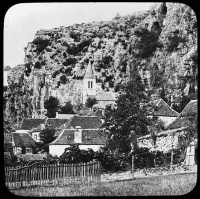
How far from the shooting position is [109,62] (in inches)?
408

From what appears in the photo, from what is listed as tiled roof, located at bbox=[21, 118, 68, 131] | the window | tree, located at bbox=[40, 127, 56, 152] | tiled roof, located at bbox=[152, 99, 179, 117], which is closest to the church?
tiled roof, located at bbox=[21, 118, 68, 131]

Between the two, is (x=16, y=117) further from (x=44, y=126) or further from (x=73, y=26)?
(x=73, y=26)

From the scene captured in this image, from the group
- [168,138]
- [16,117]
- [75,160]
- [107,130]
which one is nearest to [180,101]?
[168,138]

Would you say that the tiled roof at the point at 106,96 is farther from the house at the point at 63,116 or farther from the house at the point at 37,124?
the house at the point at 37,124

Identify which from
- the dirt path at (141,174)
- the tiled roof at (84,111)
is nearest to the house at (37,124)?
the tiled roof at (84,111)

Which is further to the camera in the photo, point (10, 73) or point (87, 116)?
point (87, 116)

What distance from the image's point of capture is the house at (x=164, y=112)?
8.84 metres

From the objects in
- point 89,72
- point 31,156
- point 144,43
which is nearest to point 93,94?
point 89,72

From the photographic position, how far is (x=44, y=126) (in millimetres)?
8492

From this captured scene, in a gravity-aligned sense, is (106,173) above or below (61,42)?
below

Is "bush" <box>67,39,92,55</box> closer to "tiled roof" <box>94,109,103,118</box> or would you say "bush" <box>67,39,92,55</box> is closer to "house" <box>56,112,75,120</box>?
"tiled roof" <box>94,109,103,118</box>

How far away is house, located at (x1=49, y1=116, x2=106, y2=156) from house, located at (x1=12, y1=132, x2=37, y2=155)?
35 centimetres

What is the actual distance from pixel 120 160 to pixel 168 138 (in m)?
1.10

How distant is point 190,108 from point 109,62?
8.41 ft
